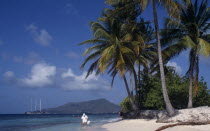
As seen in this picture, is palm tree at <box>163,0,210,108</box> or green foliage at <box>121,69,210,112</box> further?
green foliage at <box>121,69,210,112</box>

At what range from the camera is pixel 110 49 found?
63.2 ft

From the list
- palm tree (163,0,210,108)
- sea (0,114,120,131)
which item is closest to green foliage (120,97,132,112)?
sea (0,114,120,131)

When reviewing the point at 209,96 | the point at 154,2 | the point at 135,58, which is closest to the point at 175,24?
the point at 154,2

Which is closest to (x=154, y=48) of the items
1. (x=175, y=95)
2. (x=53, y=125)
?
(x=175, y=95)

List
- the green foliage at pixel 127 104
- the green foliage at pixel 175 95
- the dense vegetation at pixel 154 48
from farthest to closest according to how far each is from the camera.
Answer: the green foliage at pixel 127 104 → the green foliage at pixel 175 95 → the dense vegetation at pixel 154 48

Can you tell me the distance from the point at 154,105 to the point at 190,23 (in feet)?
26.9

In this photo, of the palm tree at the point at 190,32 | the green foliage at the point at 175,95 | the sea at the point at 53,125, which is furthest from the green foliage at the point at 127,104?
the palm tree at the point at 190,32

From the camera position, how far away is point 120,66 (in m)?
18.5

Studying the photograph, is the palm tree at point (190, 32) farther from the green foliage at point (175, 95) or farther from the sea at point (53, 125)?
the sea at point (53, 125)

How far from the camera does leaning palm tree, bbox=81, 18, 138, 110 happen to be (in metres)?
19.1

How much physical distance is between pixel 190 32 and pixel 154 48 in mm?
6058

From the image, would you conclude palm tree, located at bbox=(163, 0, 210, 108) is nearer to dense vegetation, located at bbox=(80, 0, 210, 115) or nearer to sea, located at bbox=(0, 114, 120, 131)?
dense vegetation, located at bbox=(80, 0, 210, 115)

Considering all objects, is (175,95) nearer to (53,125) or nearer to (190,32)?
(190,32)

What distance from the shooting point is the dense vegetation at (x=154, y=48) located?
54.6 feet
